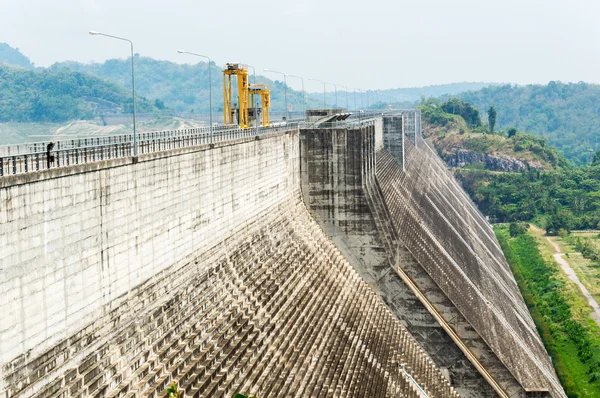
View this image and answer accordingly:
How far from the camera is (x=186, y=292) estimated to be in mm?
16016

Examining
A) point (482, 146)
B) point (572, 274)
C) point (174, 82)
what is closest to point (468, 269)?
point (572, 274)

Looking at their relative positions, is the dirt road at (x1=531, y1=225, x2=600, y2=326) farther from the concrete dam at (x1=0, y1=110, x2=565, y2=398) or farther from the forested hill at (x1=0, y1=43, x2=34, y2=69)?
the forested hill at (x1=0, y1=43, x2=34, y2=69)

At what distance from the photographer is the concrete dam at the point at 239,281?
36.7 feet

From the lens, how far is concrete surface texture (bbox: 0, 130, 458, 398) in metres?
10.8

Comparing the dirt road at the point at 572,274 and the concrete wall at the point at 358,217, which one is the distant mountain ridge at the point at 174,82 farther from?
the concrete wall at the point at 358,217

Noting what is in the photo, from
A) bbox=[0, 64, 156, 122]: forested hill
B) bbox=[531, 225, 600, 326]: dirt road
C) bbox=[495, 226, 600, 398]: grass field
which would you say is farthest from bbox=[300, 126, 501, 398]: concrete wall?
bbox=[0, 64, 156, 122]: forested hill

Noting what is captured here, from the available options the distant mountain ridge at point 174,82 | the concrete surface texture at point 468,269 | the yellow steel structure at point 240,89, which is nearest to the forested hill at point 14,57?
the distant mountain ridge at point 174,82

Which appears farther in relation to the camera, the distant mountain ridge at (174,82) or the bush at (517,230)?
the distant mountain ridge at (174,82)

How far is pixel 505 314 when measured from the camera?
3397 cm

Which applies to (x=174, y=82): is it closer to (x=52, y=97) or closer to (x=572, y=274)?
(x=52, y=97)

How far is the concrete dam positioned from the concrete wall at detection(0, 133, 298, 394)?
1.3 inches

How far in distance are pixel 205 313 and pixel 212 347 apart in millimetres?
983

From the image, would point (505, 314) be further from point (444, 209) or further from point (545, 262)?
point (545, 262)

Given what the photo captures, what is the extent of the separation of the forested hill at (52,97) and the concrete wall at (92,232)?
99.8ft
